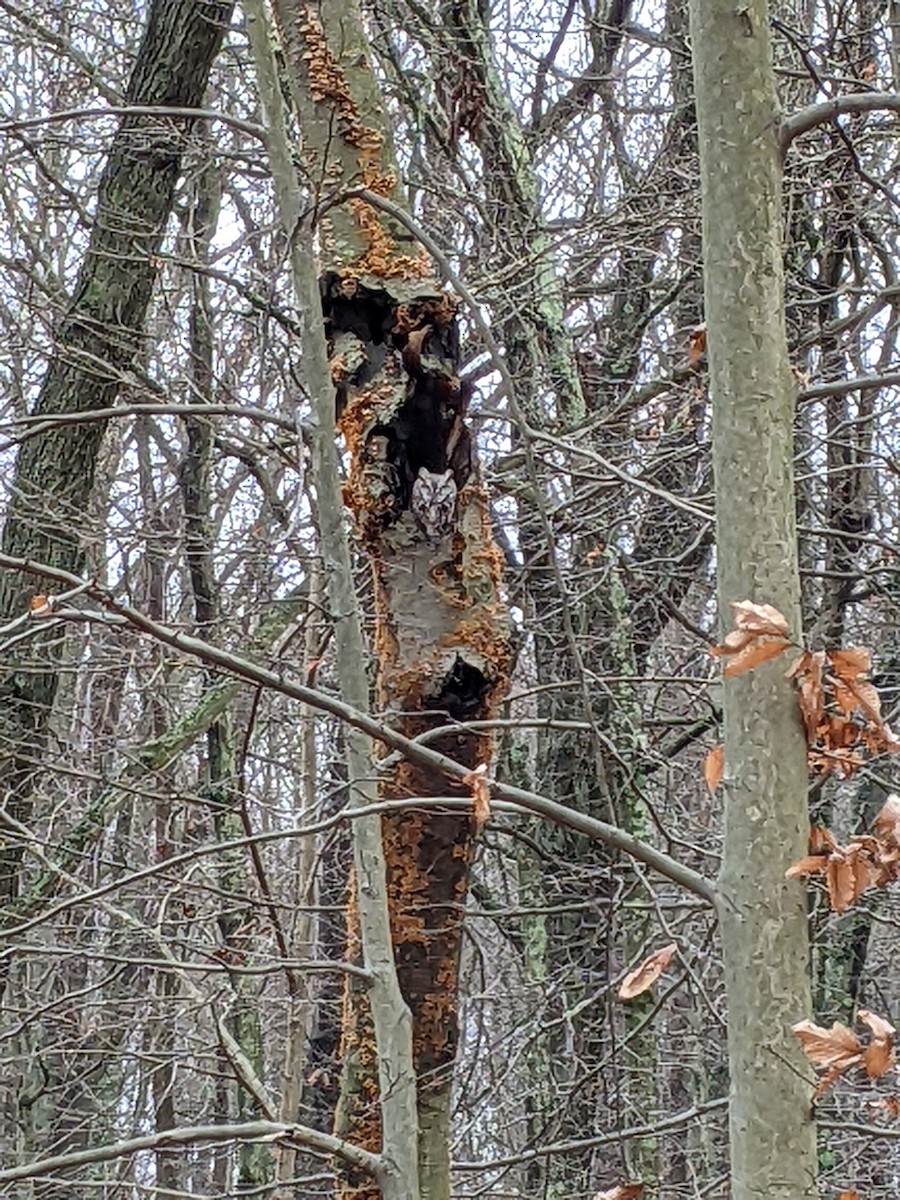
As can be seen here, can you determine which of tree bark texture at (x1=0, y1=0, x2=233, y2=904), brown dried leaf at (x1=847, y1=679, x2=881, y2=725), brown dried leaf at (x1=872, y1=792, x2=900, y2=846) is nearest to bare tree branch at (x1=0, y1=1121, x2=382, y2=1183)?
brown dried leaf at (x1=872, y1=792, x2=900, y2=846)

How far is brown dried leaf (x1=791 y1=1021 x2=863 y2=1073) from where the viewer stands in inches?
67.4

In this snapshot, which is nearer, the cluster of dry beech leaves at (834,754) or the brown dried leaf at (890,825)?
the cluster of dry beech leaves at (834,754)

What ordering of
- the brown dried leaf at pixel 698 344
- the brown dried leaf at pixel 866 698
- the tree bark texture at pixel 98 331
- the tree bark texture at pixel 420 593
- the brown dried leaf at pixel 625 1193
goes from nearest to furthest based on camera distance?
the brown dried leaf at pixel 866 698, the brown dried leaf at pixel 625 1193, the brown dried leaf at pixel 698 344, the tree bark texture at pixel 420 593, the tree bark texture at pixel 98 331

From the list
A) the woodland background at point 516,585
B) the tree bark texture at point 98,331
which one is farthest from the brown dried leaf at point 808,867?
the tree bark texture at point 98,331

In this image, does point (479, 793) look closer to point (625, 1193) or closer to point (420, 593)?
point (625, 1193)

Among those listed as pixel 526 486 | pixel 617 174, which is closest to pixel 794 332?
pixel 526 486

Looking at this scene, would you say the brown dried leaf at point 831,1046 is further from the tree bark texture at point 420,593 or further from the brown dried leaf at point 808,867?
the tree bark texture at point 420,593

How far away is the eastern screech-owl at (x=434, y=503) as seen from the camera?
126 inches

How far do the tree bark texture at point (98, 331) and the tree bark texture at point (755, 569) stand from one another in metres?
3.33

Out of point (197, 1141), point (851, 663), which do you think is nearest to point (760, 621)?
point (851, 663)

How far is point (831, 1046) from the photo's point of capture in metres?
1.73

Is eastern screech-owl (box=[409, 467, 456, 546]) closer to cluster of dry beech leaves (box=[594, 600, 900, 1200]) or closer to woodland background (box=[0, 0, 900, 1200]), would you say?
woodland background (box=[0, 0, 900, 1200])

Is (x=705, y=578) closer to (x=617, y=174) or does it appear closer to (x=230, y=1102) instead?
(x=617, y=174)

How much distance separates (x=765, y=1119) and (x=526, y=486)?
3.37 metres
